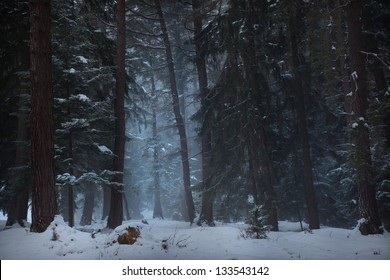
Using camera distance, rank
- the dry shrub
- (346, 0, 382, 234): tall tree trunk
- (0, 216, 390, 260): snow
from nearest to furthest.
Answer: (0, 216, 390, 260): snow → the dry shrub → (346, 0, 382, 234): tall tree trunk

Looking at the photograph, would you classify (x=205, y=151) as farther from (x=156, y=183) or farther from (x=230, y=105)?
(x=156, y=183)

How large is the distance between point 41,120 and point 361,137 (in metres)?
8.88

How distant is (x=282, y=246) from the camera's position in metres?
7.95

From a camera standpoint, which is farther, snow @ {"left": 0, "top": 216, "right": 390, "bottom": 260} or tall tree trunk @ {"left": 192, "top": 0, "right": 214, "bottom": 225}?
tall tree trunk @ {"left": 192, "top": 0, "right": 214, "bottom": 225}

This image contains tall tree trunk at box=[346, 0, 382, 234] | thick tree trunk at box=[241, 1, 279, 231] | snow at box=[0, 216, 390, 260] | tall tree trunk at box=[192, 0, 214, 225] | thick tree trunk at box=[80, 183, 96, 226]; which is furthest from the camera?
thick tree trunk at box=[80, 183, 96, 226]

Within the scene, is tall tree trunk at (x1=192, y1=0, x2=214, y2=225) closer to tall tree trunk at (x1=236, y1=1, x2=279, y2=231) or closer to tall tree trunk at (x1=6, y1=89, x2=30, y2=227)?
tall tree trunk at (x1=236, y1=1, x2=279, y2=231)

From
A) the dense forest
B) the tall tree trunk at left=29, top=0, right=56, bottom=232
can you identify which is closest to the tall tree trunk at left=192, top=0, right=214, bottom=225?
the dense forest

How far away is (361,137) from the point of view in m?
8.90

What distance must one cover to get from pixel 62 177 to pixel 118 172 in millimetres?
1839

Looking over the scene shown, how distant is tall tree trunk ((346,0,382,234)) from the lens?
28.9ft

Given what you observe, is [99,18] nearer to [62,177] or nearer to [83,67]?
[83,67]

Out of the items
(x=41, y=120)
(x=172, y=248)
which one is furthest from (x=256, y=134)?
(x=41, y=120)

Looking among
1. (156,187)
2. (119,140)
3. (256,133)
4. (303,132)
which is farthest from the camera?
(156,187)

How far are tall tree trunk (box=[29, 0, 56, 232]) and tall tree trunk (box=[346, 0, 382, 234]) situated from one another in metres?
8.46
